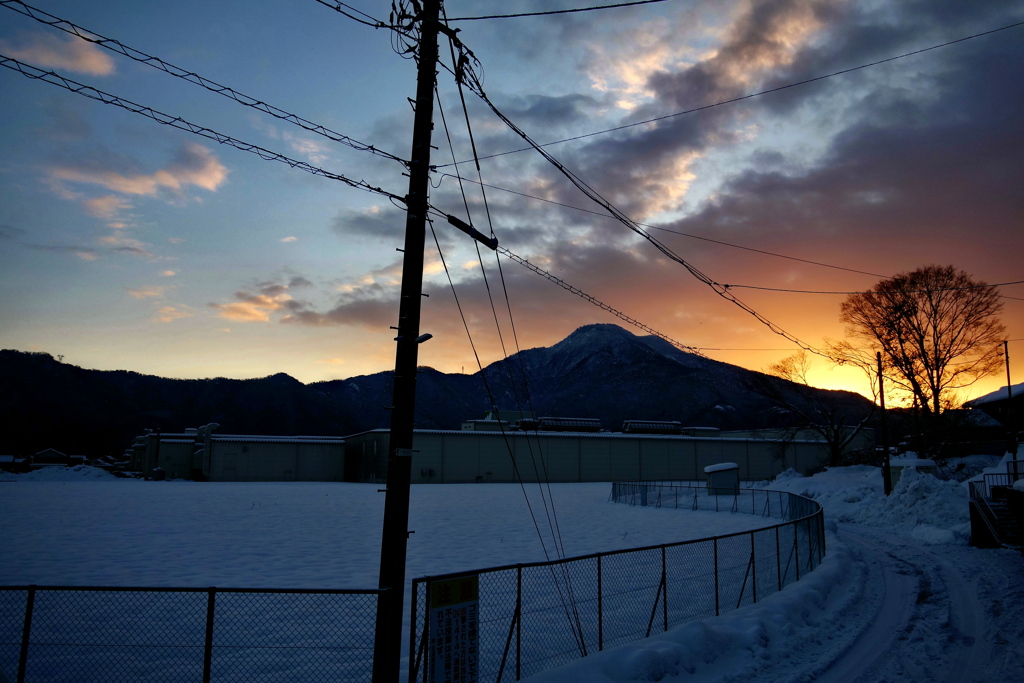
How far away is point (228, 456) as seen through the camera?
221 feet

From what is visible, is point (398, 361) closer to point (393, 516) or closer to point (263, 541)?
point (393, 516)

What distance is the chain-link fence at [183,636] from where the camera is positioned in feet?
28.9

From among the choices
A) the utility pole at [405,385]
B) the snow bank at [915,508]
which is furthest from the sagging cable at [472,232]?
the snow bank at [915,508]

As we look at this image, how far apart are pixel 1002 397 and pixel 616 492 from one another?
4290cm

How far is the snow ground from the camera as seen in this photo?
10.1 m

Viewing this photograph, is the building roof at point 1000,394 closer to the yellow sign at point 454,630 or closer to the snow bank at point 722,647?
the snow bank at point 722,647

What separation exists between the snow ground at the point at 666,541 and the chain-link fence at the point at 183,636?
182cm

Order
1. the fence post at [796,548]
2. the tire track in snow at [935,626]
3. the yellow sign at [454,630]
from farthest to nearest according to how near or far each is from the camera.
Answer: the fence post at [796,548]
the tire track in snow at [935,626]
the yellow sign at [454,630]

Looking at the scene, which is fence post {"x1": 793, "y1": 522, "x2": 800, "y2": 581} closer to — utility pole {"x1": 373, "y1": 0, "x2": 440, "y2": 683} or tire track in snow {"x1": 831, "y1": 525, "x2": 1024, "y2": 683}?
tire track in snow {"x1": 831, "y1": 525, "x2": 1024, "y2": 683}

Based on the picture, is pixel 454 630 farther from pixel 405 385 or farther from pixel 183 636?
pixel 183 636

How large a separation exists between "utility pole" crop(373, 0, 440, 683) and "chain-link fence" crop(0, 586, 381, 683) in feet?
1.62

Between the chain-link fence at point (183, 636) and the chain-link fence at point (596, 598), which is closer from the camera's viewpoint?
the chain-link fence at point (596, 598)

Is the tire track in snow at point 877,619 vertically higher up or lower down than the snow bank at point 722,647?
lower down

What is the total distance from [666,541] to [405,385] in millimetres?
16654
